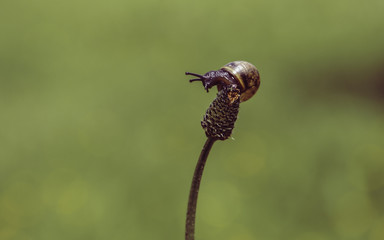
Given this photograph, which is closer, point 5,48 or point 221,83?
point 221,83

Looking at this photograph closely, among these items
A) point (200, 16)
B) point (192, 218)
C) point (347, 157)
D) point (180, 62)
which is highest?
point (200, 16)

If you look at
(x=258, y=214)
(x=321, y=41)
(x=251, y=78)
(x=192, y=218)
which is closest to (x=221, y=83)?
(x=251, y=78)

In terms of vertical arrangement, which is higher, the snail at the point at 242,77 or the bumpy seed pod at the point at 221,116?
the snail at the point at 242,77

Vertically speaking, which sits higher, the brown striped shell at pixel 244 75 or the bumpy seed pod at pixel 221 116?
the brown striped shell at pixel 244 75

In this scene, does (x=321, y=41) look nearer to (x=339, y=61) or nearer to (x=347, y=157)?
(x=339, y=61)

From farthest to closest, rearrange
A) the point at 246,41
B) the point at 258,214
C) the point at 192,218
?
the point at 246,41 → the point at 258,214 → the point at 192,218

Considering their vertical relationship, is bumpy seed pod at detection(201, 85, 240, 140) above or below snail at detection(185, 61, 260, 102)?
below

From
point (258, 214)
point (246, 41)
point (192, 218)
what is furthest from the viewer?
point (246, 41)

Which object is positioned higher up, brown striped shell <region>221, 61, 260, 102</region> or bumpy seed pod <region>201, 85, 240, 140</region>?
brown striped shell <region>221, 61, 260, 102</region>

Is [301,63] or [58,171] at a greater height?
[301,63]
